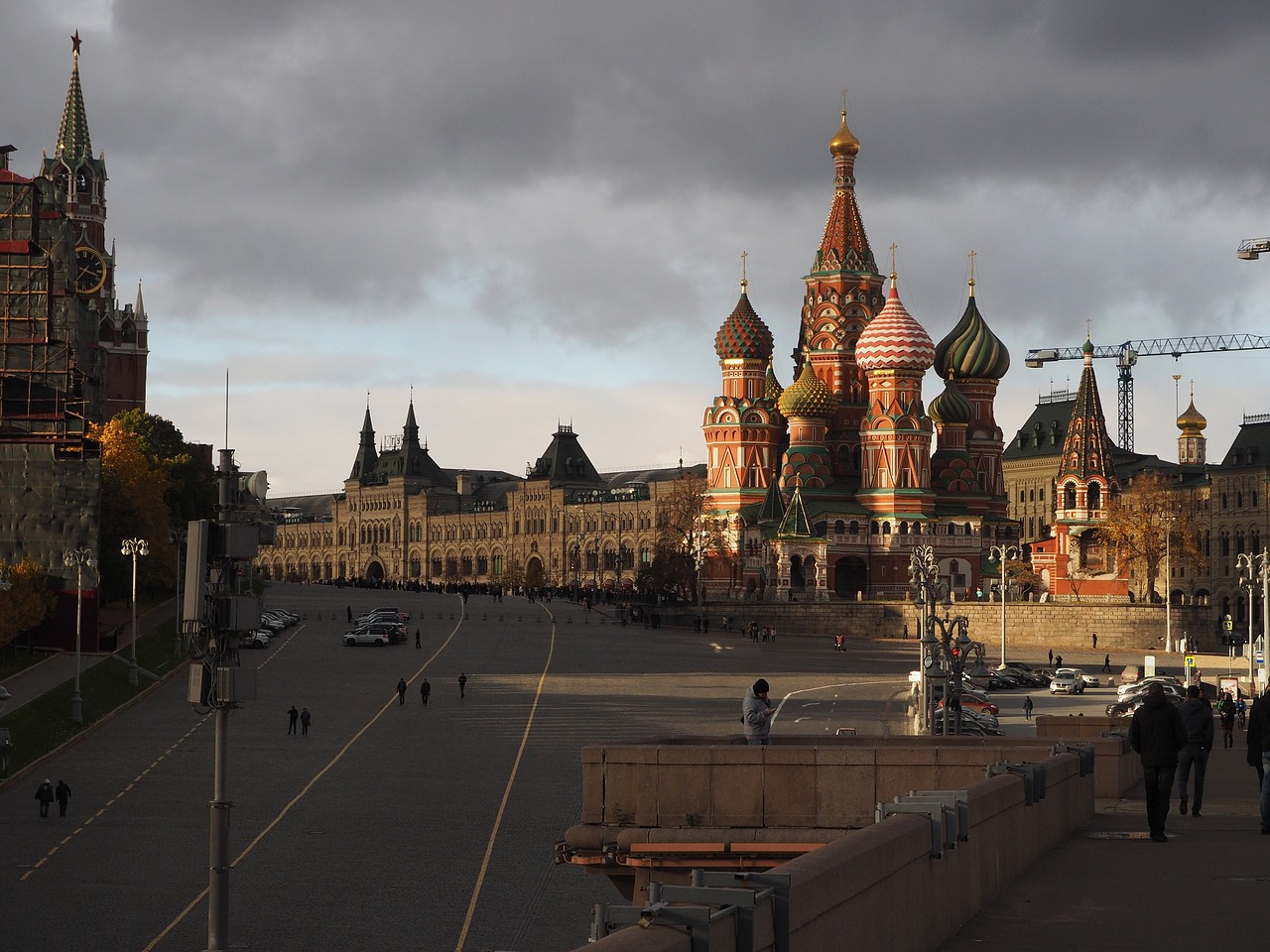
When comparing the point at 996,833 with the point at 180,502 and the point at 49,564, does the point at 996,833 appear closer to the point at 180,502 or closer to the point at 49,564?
the point at 49,564

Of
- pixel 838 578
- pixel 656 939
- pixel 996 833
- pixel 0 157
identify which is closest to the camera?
pixel 656 939

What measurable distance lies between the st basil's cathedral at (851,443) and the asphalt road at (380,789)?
3242 cm

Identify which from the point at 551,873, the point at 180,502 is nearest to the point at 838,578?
the point at 180,502

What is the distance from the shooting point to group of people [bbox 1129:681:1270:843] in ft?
56.0

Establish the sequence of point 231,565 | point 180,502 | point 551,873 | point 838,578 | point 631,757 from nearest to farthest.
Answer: point 631,757 < point 231,565 < point 551,873 < point 180,502 < point 838,578

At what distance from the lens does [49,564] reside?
7950 centimetres

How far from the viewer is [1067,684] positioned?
3214 inches

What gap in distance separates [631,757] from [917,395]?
364ft

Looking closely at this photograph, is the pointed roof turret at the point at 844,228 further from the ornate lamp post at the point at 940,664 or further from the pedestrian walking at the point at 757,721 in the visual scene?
the pedestrian walking at the point at 757,721

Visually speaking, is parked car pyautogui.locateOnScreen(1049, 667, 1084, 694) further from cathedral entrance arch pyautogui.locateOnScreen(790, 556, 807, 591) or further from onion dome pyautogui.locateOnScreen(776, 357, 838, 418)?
onion dome pyautogui.locateOnScreen(776, 357, 838, 418)

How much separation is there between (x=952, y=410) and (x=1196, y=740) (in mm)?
116657

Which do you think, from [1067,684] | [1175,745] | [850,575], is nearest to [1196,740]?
[1175,745]

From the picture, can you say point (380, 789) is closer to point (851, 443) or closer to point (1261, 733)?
point (1261, 733)

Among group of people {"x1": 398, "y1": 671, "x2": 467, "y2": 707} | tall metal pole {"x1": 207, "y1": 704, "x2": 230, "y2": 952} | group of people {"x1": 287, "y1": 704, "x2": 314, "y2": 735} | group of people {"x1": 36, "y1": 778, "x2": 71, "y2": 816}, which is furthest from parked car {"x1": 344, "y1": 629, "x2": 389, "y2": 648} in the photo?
tall metal pole {"x1": 207, "y1": 704, "x2": 230, "y2": 952}
